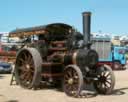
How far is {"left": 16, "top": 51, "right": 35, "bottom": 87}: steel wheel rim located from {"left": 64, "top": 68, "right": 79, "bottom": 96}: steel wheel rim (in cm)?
183

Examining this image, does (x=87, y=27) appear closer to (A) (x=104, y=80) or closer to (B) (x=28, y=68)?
(A) (x=104, y=80)

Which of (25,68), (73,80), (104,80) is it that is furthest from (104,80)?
(25,68)

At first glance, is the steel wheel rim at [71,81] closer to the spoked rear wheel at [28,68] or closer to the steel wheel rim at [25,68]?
the spoked rear wheel at [28,68]

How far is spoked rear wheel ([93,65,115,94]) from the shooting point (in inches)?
476

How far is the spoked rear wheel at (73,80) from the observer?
11.0 meters

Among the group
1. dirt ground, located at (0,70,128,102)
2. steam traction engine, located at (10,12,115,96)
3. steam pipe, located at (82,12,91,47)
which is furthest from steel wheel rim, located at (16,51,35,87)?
steam pipe, located at (82,12,91,47)

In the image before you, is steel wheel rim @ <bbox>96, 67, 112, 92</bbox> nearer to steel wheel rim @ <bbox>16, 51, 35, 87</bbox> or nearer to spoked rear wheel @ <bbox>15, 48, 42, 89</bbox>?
spoked rear wheel @ <bbox>15, 48, 42, 89</bbox>

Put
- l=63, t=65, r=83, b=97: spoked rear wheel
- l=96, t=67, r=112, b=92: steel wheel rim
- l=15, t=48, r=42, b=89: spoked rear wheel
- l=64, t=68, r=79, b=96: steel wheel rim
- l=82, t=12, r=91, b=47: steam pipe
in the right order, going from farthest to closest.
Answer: l=15, t=48, r=42, b=89: spoked rear wheel, l=96, t=67, r=112, b=92: steel wheel rim, l=82, t=12, r=91, b=47: steam pipe, l=64, t=68, r=79, b=96: steel wheel rim, l=63, t=65, r=83, b=97: spoked rear wheel

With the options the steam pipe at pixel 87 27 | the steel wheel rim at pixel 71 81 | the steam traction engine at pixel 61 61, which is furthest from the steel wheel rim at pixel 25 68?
the steam pipe at pixel 87 27

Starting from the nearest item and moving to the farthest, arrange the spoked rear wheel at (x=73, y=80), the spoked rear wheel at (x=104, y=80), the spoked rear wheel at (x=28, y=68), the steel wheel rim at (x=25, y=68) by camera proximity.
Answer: the spoked rear wheel at (x=73, y=80), the spoked rear wheel at (x=104, y=80), the spoked rear wheel at (x=28, y=68), the steel wheel rim at (x=25, y=68)

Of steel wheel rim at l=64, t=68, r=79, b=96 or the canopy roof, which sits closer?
steel wheel rim at l=64, t=68, r=79, b=96

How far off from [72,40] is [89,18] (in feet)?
3.62

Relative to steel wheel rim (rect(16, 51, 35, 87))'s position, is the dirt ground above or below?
below

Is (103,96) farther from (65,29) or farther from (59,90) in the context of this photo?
(65,29)
